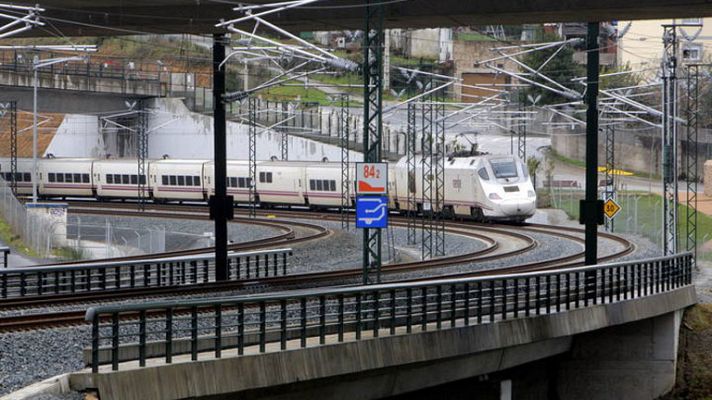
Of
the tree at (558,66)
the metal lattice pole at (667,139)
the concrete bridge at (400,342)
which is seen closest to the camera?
the concrete bridge at (400,342)

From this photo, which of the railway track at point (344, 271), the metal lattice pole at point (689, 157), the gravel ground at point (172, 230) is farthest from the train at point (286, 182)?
the metal lattice pole at point (689, 157)

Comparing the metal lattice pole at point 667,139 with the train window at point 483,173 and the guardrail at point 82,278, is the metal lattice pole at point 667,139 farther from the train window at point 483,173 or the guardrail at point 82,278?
the train window at point 483,173

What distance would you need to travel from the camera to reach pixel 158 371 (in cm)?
1541

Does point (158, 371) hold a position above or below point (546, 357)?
above

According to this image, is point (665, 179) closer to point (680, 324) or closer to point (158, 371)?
point (680, 324)

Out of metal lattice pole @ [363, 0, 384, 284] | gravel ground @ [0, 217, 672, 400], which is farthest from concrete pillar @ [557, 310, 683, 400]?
gravel ground @ [0, 217, 672, 400]

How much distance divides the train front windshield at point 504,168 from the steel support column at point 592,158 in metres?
31.3

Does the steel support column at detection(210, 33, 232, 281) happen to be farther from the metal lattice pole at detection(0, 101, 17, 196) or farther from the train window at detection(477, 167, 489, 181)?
the metal lattice pole at detection(0, 101, 17, 196)

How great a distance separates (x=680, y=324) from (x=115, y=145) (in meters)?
68.3

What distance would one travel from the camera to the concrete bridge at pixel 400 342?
1593 centimetres

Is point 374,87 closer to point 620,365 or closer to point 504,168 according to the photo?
point 620,365

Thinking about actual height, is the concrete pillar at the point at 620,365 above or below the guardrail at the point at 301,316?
below

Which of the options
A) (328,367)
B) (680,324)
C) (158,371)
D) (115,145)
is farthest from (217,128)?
Result: (115,145)

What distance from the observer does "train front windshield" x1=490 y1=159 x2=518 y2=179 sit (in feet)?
A: 200
